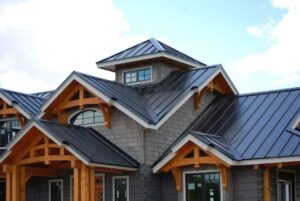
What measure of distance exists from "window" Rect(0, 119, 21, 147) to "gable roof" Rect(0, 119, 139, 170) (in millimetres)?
4979

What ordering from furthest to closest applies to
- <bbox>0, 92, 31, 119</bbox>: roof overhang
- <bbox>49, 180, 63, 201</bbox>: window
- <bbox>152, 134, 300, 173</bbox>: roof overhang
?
<bbox>0, 92, 31, 119</bbox>: roof overhang < <bbox>49, 180, 63, 201</bbox>: window < <bbox>152, 134, 300, 173</bbox>: roof overhang

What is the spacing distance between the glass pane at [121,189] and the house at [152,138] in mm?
38

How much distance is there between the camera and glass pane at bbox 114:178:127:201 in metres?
25.8

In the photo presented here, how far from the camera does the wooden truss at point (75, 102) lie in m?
26.6

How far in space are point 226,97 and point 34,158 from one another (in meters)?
9.67

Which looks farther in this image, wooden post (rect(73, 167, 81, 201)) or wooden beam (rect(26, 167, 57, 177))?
wooden beam (rect(26, 167, 57, 177))

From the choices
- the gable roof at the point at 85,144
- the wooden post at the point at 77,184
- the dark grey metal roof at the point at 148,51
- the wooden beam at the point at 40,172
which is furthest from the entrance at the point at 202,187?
the dark grey metal roof at the point at 148,51

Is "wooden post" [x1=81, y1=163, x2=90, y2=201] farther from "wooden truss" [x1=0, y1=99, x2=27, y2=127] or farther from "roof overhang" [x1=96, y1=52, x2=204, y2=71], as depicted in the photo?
"roof overhang" [x1=96, y1=52, x2=204, y2=71]

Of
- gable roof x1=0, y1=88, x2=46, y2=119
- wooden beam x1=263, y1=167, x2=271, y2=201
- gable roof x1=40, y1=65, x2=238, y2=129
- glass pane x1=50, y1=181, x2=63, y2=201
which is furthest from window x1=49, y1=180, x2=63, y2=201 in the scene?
wooden beam x1=263, y1=167, x2=271, y2=201

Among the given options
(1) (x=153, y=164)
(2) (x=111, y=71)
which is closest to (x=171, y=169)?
(1) (x=153, y=164)

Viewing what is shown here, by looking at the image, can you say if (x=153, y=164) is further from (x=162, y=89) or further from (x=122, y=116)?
(x=162, y=89)

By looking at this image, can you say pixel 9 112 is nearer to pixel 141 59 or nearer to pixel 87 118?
pixel 87 118

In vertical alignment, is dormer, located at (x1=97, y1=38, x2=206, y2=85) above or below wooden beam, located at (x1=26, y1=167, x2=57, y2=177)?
above

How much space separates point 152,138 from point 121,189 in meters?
2.28
